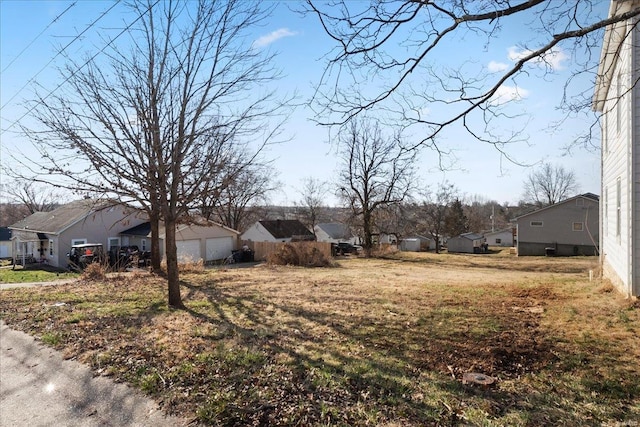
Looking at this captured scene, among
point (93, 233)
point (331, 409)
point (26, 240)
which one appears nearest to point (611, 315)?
point (331, 409)

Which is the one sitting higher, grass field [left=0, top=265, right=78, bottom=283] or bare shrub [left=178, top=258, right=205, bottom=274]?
bare shrub [left=178, top=258, right=205, bottom=274]

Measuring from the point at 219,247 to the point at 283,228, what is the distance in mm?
8203

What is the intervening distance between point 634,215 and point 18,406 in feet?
29.9

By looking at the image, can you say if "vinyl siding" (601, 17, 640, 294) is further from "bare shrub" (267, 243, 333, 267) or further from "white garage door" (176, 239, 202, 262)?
"white garage door" (176, 239, 202, 262)

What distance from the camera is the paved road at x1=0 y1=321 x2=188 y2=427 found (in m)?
3.46

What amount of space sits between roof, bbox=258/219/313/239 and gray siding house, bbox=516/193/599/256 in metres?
21.0

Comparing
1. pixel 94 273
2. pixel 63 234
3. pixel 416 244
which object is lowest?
pixel 416 244

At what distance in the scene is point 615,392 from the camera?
3459 millimetres

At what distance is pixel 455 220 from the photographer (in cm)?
5406

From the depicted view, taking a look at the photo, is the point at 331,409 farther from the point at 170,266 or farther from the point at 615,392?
the point at 170,266

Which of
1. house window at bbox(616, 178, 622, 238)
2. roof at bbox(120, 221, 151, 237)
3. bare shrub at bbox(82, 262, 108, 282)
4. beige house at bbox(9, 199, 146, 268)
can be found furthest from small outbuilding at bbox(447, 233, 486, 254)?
bare shrub at bbox(82, 262, 108, 282)

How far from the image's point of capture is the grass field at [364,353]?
3273mm

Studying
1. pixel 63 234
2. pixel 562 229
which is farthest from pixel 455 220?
pixel 63 234

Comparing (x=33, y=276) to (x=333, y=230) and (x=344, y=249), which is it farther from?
(x=333, y=230)
